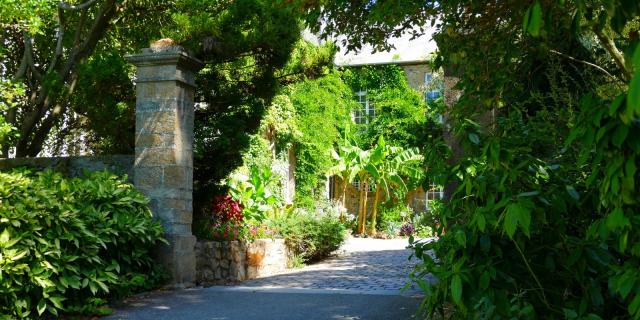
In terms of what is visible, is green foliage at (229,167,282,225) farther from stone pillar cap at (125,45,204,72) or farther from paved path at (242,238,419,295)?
stone pillar cap at (125,45,204,72)

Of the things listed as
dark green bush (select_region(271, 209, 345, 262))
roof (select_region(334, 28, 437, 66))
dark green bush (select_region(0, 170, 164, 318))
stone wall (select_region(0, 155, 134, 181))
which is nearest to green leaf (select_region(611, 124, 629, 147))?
dark green bush (select_region(0, 170, 164, 318))

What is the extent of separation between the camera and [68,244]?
17.9ft

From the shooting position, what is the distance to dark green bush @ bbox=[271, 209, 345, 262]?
10.8 m

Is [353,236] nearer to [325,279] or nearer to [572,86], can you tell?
[325,279]

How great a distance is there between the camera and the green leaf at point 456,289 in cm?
251

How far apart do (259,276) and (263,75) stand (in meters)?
3.18

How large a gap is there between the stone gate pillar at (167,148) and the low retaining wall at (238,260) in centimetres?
78

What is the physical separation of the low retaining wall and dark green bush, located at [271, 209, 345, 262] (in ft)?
1.29

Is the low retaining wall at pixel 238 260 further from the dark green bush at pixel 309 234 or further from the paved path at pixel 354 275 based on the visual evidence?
the dark green bush at pixel 309 234

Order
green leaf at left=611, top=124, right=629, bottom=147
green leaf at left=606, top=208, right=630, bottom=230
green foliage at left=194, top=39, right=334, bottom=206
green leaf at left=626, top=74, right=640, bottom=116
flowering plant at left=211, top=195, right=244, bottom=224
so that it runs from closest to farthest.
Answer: green leaf at left=626, top=74, right=640, bottom=116 < green leaf at left=611, top=124, right=629, bottom=147 < green leaf at left=606, top=208, right=630, bottom=230 < green foliage at left=194, top=39, right=334, bottom=206 < flowering plant at left=211, top=195, right=244, bottom=224

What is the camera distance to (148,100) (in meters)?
7.04

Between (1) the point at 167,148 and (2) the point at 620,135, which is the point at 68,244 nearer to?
(1) the point at 167,148

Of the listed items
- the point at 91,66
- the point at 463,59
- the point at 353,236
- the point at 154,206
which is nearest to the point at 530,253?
the point at 463,59

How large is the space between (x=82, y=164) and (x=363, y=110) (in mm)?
15049
